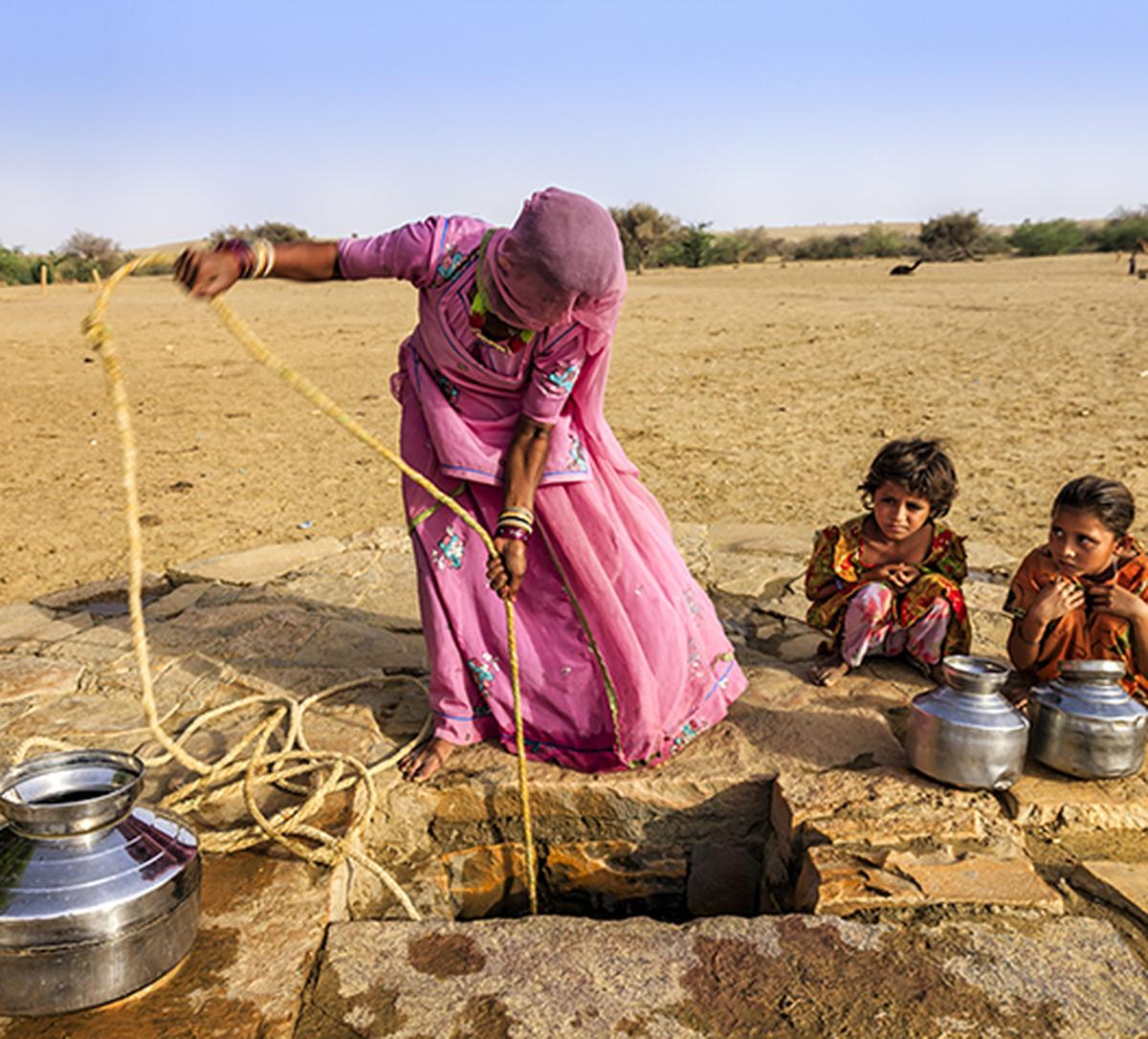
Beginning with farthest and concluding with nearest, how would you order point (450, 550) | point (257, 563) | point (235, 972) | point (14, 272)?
1. point (14, 272)
2. point (257, 563)
3. point (450, 550)
4. point (235, 972)

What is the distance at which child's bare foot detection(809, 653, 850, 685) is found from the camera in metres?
3.11

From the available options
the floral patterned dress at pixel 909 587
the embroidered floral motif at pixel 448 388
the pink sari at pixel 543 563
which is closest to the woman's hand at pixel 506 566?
the pink sari at pixel 543 563

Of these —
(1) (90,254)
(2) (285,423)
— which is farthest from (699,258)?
(2) (285,423)

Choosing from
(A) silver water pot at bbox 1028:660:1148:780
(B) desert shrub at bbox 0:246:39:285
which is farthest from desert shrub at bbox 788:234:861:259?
(A) silver water pot at bbox 1028:660:1148:780

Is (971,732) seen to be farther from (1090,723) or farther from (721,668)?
(721,668)

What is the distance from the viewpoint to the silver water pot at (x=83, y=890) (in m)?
1.75

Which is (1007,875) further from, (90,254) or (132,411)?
(90,254)

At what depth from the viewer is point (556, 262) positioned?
2.19 m

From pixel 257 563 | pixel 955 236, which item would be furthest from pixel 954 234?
pixel 257 563

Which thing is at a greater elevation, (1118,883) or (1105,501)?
(1105,501)

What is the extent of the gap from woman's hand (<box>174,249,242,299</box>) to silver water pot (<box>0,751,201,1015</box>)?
3.28 feet

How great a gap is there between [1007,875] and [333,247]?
2083mm

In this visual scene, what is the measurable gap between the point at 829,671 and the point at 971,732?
0.74m

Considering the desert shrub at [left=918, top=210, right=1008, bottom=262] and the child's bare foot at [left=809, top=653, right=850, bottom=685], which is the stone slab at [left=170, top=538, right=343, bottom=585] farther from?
the desert shrub at [left=918, top=210, right=1008, bottom=262]
